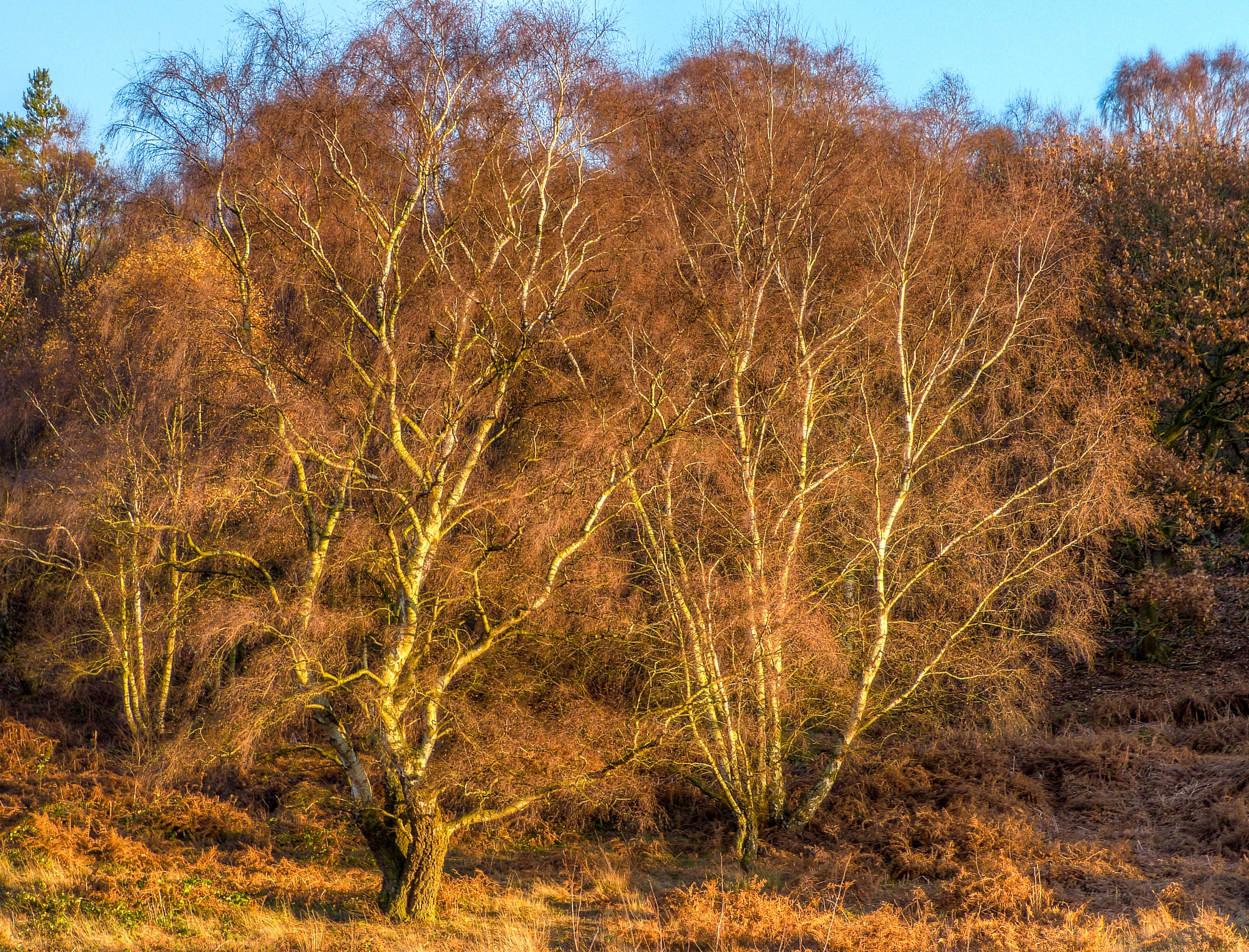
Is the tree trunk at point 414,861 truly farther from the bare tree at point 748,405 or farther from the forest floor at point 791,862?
the bare tree at point 748,405

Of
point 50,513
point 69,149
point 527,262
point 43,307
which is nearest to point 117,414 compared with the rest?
point 50,513

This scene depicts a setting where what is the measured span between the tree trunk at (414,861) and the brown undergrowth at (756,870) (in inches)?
10.0

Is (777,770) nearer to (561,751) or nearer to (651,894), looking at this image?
(651,894)

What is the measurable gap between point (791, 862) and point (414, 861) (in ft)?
14.5

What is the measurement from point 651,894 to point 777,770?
2.32 metres

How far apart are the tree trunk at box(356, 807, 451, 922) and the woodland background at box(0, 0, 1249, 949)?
0.15ft

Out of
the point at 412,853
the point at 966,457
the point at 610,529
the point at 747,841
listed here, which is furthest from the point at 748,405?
the point at 412,853

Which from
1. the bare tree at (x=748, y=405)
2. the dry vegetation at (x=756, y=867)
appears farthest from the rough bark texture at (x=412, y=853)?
the bare tree at (x=748, y=405)

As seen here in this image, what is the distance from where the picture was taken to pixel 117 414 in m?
14.5

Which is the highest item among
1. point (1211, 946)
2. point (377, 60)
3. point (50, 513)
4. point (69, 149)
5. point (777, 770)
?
point (69, 149)

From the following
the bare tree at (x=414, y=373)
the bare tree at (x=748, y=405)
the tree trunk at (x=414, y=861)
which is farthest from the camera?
the bare tree at (x=748, y=405)

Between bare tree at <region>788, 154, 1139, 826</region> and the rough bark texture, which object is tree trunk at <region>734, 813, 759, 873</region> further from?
the rough bark texture

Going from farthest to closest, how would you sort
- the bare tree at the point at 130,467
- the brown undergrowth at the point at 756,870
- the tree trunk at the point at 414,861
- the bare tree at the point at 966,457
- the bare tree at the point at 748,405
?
1. the bare tree at the point at 130,467
2. the bare tree at the point at 966,457
3. the bare tree at the point at 748,405
4. the tree trunk at the point at 414,861
5. the brown undergrowth at the point at 756,870

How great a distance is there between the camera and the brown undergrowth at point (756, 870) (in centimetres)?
797
